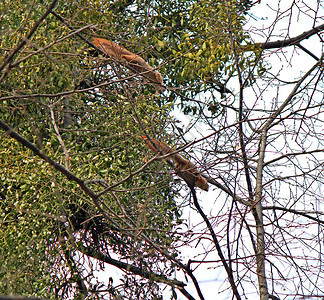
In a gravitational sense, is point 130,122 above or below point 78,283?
above

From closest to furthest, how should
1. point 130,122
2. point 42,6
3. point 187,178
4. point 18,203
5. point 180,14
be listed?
point 187,178, point 42,6, point 18,203, point 130,122, point 180,14

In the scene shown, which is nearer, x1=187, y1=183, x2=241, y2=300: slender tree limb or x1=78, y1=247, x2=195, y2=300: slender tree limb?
x1=187, y1=183, x2=241, y2=300: slender tree limb

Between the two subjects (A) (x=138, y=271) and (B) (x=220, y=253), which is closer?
(B) (x=220, y=253)

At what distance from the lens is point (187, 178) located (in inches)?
90.0

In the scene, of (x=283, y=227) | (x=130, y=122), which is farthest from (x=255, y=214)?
(x=130, y=122)

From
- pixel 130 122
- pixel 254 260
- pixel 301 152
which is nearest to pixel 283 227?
pixel 254 260

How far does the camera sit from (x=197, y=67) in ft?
10.1

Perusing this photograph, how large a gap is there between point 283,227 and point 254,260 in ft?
0.70

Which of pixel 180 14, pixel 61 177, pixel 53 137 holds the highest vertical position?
pixel 180 14

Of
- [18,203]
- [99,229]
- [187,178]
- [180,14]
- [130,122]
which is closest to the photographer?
[187,178]

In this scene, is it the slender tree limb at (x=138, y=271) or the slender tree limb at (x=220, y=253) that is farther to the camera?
the slender tree limb at (x=138, y=271)

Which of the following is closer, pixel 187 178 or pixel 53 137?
pixel 187 178

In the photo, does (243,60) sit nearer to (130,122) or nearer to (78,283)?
(130,122)

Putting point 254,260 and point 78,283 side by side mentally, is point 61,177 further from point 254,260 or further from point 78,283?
point 254,260
